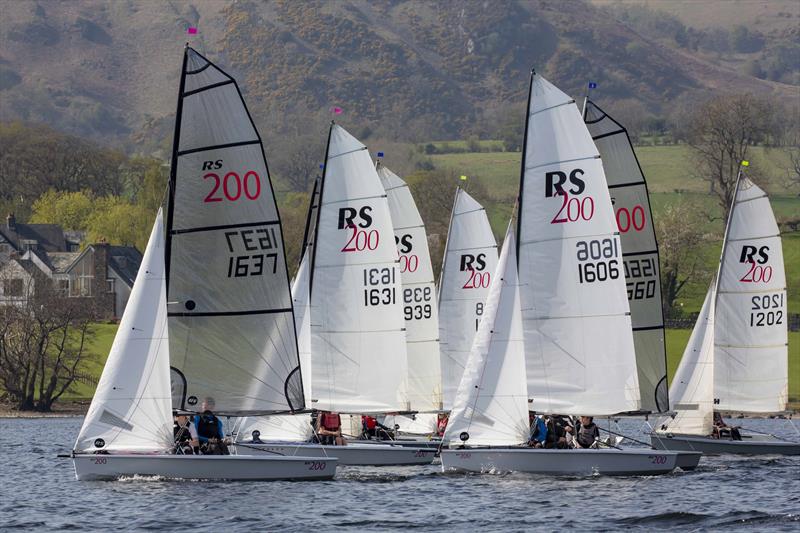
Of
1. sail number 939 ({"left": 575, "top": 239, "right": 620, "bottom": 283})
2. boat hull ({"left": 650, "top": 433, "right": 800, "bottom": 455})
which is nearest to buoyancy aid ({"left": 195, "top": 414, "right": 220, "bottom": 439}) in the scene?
sail number 939 ({"left": 575, "top": 239, "right": 620, "bottom": 283})

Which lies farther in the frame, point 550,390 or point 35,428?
point 35,428

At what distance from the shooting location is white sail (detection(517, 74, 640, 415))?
3622cm

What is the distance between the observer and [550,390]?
3634cm

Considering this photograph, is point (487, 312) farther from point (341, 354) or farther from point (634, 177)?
point (634, 177)

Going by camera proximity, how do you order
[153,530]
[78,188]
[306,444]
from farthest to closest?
[78,188], [306,444], [153,530]

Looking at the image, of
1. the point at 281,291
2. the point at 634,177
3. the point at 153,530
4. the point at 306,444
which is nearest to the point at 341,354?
the point at 306,444

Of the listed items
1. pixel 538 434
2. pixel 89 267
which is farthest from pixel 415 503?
pixel 89 267

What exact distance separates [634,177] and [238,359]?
12732mm

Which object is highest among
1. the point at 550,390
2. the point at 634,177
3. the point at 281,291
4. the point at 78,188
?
the point at 78,188

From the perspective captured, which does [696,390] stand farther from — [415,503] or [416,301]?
[415,503]

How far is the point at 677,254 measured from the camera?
354 ft

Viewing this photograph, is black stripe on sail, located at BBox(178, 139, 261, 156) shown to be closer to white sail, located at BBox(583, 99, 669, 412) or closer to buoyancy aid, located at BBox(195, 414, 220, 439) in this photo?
buoyancy aid, located at BBox(195, 414, 220, 439)

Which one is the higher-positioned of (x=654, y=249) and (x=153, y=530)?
(x=654, y=249)

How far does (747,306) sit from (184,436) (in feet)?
63.4
